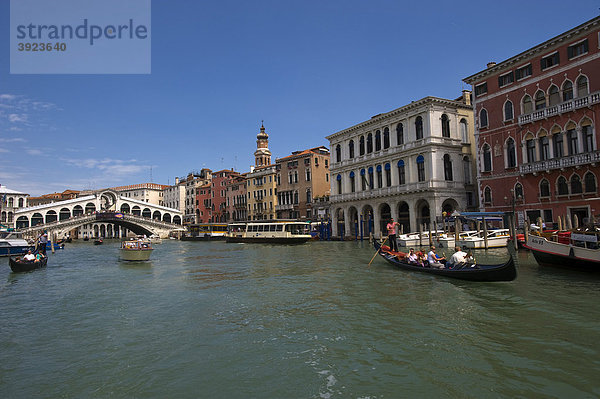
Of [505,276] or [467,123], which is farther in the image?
[467,123]

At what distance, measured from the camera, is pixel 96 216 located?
49844mm

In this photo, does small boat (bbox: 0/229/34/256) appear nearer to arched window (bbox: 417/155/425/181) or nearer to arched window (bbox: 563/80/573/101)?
arched window (bbox: 417/155/425/181)

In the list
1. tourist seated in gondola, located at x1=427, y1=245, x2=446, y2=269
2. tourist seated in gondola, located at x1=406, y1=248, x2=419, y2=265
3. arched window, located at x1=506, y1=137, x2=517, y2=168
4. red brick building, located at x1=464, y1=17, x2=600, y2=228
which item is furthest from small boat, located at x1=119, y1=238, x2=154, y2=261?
arched window, located at x1=506, y1=137, x2=517, y2=168

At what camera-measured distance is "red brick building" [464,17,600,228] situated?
1934 cm

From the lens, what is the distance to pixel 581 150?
19609 mm

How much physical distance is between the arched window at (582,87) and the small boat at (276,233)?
20.6 meters

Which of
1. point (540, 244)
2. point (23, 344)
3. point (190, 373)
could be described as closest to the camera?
point (190, 373)

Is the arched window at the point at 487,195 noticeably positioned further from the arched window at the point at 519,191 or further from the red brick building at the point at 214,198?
the red brick building at the point at 214,198

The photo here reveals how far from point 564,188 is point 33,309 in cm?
2280

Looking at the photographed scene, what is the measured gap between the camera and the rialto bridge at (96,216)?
159 feet

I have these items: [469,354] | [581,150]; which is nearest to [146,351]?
[469,354]

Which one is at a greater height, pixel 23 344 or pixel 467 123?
pixel 467 123

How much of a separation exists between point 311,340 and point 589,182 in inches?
736

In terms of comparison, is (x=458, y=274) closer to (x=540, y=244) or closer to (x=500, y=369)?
(x=540, y=244)
